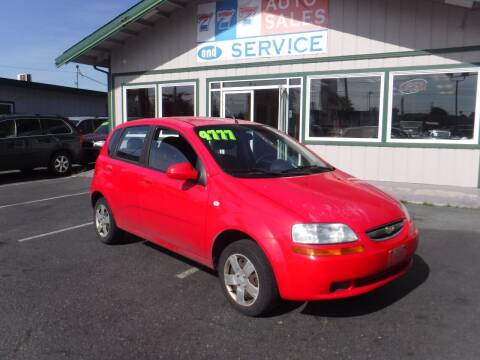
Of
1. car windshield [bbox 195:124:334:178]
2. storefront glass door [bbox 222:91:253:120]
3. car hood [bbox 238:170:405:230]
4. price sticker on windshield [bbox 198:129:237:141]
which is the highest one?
storefront glass door [bbox 222:91:253:120]

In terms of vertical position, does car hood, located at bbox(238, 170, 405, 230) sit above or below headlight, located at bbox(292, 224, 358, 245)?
above

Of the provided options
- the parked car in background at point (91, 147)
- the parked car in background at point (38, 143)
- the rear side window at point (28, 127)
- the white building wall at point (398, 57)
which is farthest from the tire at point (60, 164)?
the white building wall at point (398, 57)

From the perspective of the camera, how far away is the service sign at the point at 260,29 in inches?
402

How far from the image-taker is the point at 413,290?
4.14 meters

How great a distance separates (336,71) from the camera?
33.0 feet

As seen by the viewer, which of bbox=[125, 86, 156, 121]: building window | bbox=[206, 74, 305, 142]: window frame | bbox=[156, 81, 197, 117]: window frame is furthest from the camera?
bbox=[125, 86, 156, 121]: building window

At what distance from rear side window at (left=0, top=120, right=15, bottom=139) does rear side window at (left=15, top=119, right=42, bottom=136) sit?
6.2 inches

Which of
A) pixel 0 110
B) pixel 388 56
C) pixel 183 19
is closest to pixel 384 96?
pixel 388 56

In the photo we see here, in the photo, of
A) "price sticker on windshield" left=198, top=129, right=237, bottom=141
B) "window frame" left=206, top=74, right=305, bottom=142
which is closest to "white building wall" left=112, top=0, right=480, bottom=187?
"window frame" left=206, top=74, right=305, bottom=142

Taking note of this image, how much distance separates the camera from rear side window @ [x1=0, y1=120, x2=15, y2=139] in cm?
1139

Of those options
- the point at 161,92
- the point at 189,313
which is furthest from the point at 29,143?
the point at 189,313

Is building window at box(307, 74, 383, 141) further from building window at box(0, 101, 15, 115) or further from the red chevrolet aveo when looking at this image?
building window at box(0, 101, 15, 115)

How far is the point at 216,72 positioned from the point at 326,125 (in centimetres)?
345

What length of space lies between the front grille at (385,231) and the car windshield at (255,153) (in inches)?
40.6
